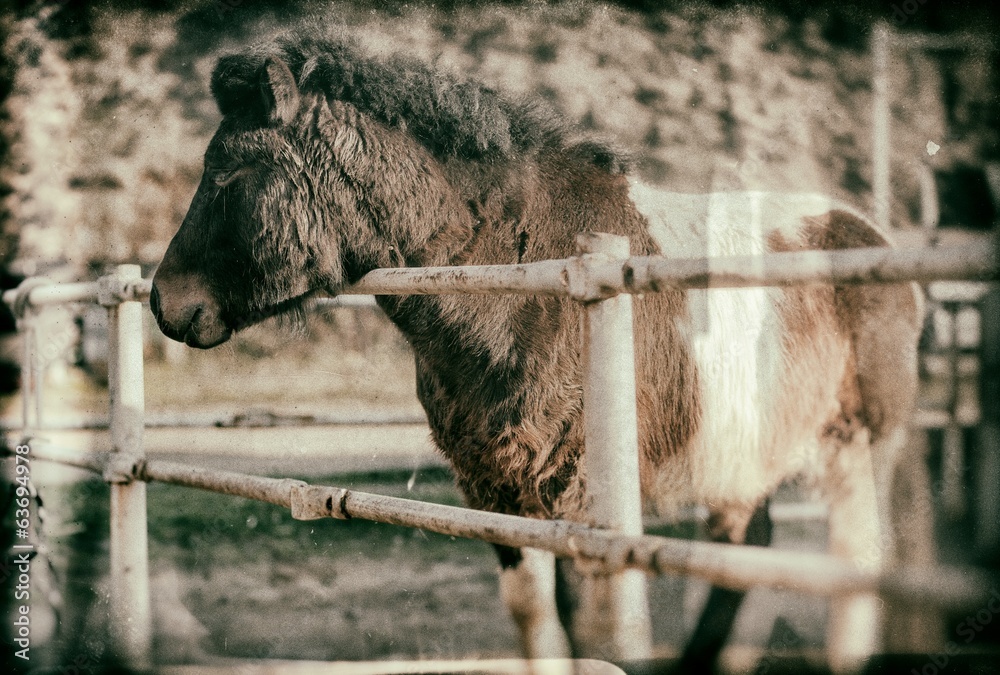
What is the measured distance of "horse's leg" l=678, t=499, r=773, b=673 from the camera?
2.45 metres

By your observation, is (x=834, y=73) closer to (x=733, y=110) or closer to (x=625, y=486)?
(x=733, y=110)

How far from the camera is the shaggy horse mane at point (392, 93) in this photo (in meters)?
1.88

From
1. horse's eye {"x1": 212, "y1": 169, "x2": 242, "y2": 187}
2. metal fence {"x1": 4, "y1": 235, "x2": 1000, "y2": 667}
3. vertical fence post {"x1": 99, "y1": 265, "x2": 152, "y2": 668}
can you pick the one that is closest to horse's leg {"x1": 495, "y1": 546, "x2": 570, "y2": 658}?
metal fence {"x1": 4, "y1": 235, "x2": 1000, "y2": 667}

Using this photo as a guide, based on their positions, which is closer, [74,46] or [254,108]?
[254,108]

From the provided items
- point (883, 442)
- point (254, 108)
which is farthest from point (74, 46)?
point (883, 442)

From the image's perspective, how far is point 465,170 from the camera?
6.19ft

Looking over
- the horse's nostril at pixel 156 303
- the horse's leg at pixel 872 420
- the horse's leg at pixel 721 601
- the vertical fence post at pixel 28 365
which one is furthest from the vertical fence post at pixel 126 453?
the horse's leg at pixel 872 420

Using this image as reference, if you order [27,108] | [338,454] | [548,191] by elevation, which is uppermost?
[27,108]

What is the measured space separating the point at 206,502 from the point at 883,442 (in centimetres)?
339

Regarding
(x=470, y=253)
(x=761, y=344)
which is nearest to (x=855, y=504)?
(x=761, y=344)

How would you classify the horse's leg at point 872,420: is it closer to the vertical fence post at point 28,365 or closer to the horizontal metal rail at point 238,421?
the horizontal metal rail at point 238,421

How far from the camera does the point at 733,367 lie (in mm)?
2158

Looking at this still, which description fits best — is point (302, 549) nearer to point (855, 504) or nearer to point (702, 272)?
point (855, 504)

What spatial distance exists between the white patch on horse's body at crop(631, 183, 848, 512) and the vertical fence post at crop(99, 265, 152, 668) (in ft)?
4.78
